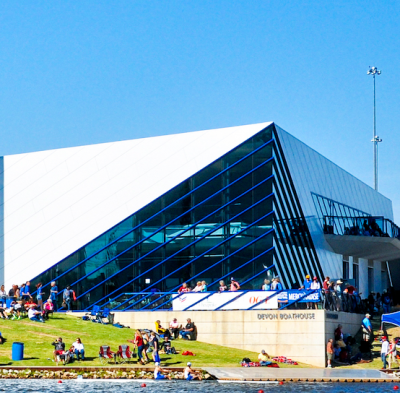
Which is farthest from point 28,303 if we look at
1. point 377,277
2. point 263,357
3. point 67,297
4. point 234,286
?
point 377,277

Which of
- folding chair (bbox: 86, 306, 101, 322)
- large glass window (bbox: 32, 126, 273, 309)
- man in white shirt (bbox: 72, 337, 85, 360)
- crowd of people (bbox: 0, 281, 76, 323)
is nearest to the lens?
man in white shirt (bbox: 72, 337, 85, 360)

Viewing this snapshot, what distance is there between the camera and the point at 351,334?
121ft

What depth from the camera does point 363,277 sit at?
5400 centimetres

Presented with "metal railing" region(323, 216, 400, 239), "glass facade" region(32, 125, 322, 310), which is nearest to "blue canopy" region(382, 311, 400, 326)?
"glass facade" region(32, 125, 322, 310)

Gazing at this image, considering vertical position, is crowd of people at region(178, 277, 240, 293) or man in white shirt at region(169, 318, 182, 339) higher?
crowd of people at region(178, 277, 240, 293)

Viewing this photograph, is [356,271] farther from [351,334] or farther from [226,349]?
[226,349]

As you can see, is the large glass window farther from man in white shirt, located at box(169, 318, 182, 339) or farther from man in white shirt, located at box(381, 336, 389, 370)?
man in white shirt, located at box(381, 336, 389, 370)

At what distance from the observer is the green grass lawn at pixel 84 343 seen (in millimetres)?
29250

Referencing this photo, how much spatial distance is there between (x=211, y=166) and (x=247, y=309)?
9324mm

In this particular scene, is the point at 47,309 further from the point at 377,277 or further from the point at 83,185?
the point at 377,277

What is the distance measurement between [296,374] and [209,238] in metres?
14.0

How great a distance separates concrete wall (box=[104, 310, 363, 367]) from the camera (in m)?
32.8

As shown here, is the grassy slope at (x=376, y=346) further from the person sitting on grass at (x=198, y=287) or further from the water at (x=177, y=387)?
the person sitting on grass at (x=198, y=287)

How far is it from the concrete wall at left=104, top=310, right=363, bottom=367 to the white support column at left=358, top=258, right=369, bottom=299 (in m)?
17.0
